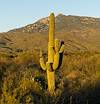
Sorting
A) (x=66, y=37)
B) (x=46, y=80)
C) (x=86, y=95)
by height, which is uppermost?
(x=66, y=37)

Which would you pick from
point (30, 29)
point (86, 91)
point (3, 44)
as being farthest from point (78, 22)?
point (86, 91)

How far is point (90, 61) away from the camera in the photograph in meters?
31.5

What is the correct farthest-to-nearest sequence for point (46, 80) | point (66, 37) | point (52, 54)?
point (66, 37), point (46, 80), point (52, 54)

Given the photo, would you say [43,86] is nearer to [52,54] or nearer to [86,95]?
[52,54]

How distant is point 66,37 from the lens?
129 meters

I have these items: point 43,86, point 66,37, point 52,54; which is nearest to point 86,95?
point 43,86

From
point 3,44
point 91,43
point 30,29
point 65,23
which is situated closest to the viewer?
point 3,44

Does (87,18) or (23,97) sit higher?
(87,18)

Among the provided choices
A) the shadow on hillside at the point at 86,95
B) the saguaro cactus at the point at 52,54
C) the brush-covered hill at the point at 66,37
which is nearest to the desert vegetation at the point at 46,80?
the shadow on hillside at the point at 86,95

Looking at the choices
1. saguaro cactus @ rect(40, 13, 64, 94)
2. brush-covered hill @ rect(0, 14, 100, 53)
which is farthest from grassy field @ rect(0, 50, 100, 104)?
brush-covered hill @ rect(0, 14, 100, 53)

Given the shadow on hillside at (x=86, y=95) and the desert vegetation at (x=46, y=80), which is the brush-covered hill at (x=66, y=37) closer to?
the desert vegetation at (x=46, y=80)

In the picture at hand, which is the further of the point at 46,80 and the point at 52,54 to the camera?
the point at 46,80

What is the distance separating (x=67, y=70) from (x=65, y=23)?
530 ft

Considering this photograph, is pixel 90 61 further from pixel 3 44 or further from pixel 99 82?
pixel 3 44
